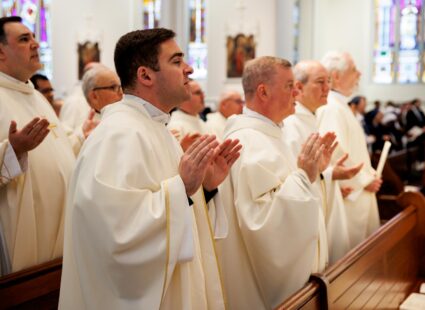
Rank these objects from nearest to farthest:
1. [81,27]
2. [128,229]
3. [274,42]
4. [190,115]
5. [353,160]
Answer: [128,229] < [353,160] < [190,115] < [274,42] < [81,27]

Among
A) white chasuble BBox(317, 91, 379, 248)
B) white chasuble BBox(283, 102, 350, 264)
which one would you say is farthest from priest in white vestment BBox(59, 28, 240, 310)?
white chasuble BBox(317, 91, 379, 248)

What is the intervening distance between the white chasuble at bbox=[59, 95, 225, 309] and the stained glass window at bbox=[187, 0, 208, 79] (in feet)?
49.7

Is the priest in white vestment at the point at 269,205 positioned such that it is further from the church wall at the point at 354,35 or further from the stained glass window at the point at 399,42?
the stained glass window at the point at 399,42

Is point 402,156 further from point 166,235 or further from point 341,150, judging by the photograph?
point 166,235

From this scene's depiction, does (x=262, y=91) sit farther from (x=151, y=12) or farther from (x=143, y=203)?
(x=151, y=12)

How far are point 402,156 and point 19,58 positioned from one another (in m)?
7.78

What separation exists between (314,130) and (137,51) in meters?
2.26

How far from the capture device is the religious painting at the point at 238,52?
49.7 feet

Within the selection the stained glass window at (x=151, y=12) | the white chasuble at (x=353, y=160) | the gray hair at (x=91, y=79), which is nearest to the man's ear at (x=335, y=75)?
the white chasuble at (x=353, y=160)

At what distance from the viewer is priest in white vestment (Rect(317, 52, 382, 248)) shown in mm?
4855

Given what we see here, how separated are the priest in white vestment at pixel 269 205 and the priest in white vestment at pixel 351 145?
1309 millimetres

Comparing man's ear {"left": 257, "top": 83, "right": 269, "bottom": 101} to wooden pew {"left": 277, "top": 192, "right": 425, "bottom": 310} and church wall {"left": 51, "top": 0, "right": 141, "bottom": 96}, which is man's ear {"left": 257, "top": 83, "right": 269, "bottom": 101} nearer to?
wooden pew {"left": 277, "top": 192, "right": 425, "bottom": 310}

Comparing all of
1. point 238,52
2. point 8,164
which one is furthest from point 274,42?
point 8,164

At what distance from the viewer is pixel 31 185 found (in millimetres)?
3570
